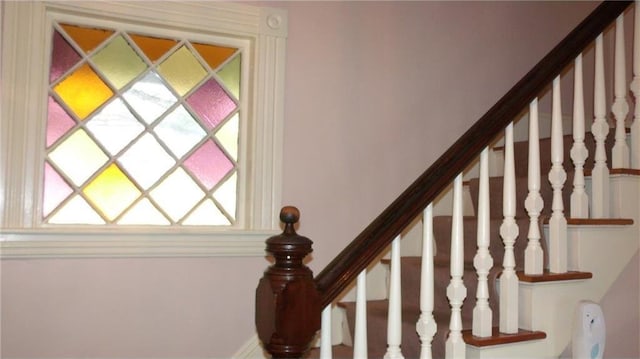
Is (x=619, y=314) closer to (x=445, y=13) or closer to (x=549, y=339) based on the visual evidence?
(x=549, y=339)

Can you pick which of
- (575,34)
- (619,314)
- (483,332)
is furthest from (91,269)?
(619,314)

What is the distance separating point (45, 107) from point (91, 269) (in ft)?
2.23

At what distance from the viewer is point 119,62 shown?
241 centimetres

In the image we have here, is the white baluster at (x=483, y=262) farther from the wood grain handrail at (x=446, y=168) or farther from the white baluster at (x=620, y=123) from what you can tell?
the white baluster at (x=620, y=123)

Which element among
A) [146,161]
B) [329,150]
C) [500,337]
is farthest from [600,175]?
[146,161]

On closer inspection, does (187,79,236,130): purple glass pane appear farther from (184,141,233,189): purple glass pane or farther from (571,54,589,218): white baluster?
(571,54,589,218): white baluster

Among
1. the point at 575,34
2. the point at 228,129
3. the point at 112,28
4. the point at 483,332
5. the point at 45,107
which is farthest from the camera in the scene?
the point at 228,129

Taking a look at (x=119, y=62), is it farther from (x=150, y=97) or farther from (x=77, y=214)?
(x=77, y=214)

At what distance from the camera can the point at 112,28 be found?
93.9 inches

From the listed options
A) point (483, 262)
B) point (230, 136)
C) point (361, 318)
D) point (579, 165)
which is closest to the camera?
point (361, 318)

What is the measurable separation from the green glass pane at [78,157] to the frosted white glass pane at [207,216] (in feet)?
1.49

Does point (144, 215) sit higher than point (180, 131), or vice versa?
point (180, 131)

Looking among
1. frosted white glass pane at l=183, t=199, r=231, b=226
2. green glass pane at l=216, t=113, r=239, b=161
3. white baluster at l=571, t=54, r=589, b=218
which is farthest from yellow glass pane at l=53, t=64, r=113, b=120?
white baluster at l=571, t=54, r=589, b=218

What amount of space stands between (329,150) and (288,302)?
1.39m
